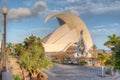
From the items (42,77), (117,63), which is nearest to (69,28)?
(42,77)

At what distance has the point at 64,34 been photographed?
81.6 meters

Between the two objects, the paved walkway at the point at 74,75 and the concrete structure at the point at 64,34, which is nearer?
the paved walkway at the point at 74,75

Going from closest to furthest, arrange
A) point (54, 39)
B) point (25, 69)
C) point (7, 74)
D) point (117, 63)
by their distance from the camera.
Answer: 1. point (7, 74)
2. point (117, 63)
3. point (25, 69)
4. point (54, 39)

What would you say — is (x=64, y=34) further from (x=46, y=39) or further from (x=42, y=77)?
(x=42, y=77)

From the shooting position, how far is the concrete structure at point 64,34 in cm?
8125

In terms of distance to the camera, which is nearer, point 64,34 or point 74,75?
point 74,75

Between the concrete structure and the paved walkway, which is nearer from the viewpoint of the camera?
the paved walkway

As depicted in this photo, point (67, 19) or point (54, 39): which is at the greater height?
point (67, 19)

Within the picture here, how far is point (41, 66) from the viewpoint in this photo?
79.3 ft

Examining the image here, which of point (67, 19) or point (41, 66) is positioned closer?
point (41, 66)

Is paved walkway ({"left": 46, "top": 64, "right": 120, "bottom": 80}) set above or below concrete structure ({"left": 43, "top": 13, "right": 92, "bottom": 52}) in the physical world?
below

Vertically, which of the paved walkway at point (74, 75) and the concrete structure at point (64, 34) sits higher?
the concrete structure at point (64, 34)

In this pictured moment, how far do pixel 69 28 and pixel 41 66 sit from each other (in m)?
60.0

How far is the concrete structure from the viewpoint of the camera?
267 feet
